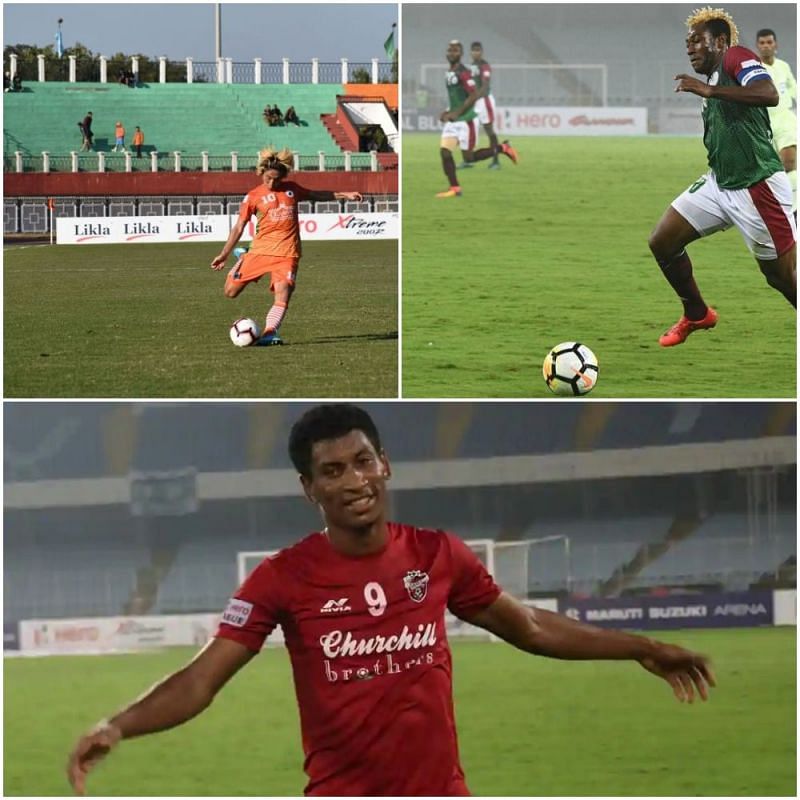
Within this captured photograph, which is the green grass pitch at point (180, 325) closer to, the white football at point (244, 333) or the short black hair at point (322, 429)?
the white football at point (244, 333)

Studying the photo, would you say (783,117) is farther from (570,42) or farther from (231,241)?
(570,42)

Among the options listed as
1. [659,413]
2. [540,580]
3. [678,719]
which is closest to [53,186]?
[678,719]

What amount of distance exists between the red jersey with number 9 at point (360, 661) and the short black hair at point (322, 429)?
0.23 metres

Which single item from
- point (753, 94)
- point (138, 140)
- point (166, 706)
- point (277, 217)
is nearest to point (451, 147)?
point (138, 140)

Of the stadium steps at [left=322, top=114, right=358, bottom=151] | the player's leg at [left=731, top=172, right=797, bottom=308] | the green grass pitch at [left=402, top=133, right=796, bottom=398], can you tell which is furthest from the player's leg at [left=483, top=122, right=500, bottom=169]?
the player's leg at [left=731, top=172, right=797, bottom=308]

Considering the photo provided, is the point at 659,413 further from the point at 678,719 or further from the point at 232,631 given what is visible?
the point at 232,631

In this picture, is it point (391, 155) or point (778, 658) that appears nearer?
point (391, 155)

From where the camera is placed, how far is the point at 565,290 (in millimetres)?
14945

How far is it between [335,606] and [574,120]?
23000 mm

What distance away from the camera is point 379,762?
162 inches

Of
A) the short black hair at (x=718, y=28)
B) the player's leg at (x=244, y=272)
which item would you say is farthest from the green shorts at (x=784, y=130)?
the player's leg at (x=244, y=272)

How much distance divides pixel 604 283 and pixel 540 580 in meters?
6.96

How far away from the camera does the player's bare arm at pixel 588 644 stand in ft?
13.4

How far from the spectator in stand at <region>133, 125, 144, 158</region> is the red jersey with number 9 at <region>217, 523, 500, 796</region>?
9.69m
